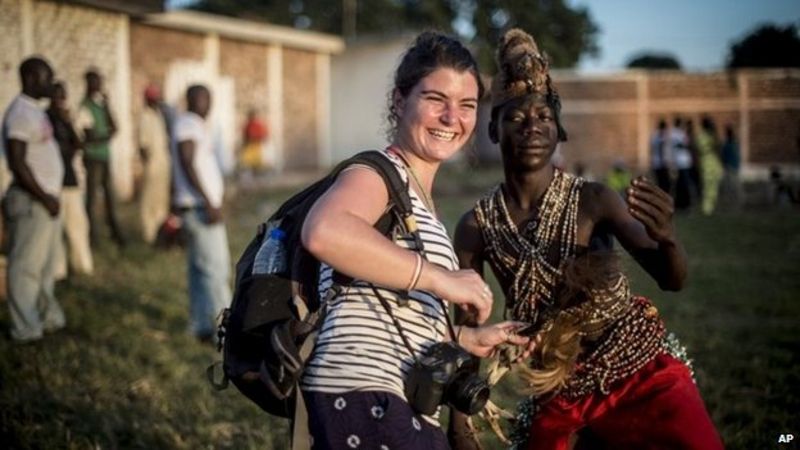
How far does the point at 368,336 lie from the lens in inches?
93.6

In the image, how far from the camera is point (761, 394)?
214 inches

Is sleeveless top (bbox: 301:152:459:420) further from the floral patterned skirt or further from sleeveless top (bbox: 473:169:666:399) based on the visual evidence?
sleeveless top (bbox: 473:169:666:399)

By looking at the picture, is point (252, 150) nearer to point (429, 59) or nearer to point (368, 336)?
point (429, 59)

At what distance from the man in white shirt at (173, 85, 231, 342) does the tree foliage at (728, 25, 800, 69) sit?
3882cm

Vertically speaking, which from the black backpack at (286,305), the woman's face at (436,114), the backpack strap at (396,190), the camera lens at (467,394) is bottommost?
the camera lens at (467,394)

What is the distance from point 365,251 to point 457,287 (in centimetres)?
26

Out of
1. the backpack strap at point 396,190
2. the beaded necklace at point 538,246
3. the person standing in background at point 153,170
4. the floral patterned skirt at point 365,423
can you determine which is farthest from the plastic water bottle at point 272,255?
the person standing in background at point 153,170

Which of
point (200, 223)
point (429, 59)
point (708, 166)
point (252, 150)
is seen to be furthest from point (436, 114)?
point (252, 150)

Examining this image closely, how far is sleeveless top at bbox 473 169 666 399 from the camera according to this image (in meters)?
2.87

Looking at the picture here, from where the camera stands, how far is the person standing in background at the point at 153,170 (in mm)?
12195

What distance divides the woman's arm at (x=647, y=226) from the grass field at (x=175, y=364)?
881mm

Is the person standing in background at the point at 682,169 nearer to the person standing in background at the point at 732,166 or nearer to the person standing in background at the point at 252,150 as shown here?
the person standing in background at the point at 732,166

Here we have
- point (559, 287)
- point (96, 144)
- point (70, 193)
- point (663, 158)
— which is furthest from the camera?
point (663, 158)

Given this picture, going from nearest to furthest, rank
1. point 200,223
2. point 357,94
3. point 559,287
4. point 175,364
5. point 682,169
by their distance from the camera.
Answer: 1. point 559,287
2. point 175,364
3. point 200,223
4. point 682,169
5. point 357,94
